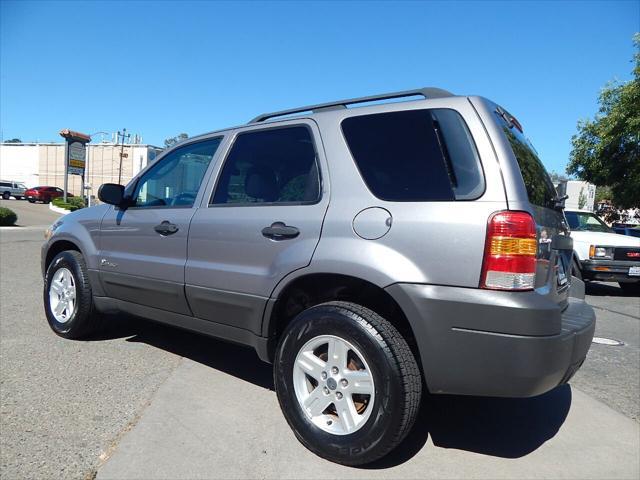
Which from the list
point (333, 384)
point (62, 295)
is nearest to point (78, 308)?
point (62, 295)

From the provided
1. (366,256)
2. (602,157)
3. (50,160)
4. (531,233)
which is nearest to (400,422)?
(366,256)

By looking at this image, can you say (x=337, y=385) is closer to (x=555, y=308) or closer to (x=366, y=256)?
(x=366, y=256)

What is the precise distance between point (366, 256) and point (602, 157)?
18.0 m

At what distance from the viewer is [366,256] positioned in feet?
8.68

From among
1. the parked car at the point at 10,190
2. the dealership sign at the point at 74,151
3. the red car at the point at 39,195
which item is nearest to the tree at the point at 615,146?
the dealership sign at the point at 74,151

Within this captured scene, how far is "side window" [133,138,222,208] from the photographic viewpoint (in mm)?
3816

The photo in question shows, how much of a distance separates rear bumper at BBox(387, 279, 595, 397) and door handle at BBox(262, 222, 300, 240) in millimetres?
715

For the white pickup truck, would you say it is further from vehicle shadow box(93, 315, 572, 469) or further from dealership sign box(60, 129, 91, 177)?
dealership sign box(60, 129, 91, 177)

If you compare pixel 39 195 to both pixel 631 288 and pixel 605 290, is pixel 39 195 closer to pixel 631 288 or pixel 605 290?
pixel 605 290

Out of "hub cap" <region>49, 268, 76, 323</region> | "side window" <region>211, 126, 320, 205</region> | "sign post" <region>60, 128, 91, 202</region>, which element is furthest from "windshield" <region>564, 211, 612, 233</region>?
"sign post" <region>60, 128, 91, 202</region>

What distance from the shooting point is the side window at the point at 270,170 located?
3.14 m

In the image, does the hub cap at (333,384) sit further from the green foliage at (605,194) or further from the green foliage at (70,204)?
the green foliage at (70,204)

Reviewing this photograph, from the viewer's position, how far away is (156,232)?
3.85 meters

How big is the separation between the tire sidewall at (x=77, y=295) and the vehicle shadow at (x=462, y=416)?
1.12 ft
